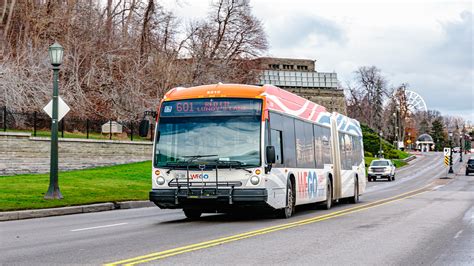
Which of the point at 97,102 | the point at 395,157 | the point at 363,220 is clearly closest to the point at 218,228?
the point at 363,220

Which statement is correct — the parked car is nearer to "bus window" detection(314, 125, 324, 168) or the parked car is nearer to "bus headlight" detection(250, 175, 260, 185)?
"bus window" detection(314, 125, 324, 168)

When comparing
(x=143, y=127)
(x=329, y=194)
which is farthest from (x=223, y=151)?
(x=329, y=194)

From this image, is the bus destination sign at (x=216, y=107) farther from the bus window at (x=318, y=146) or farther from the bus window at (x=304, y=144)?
the bus window at (x=318, y=146)

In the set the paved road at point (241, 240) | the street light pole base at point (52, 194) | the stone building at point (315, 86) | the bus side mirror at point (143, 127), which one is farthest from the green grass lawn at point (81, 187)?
the stone building at point (315, 86)

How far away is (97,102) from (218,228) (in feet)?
103

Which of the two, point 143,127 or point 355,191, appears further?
point 355,191

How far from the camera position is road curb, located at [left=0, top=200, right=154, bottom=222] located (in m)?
18.3

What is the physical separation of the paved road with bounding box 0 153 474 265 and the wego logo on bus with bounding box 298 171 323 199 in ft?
2.88

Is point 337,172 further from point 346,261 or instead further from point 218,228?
point 346,261

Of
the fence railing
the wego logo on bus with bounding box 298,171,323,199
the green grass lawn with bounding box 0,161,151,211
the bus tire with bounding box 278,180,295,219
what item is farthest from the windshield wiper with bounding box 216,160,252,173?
the fence railing

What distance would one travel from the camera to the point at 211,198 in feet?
52.5

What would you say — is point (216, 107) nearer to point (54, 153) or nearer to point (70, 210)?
point (70, 210)

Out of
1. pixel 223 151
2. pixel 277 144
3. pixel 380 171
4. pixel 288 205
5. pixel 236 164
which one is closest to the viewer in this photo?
Result: pixel 236 164

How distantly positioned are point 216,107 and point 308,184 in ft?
15.3
